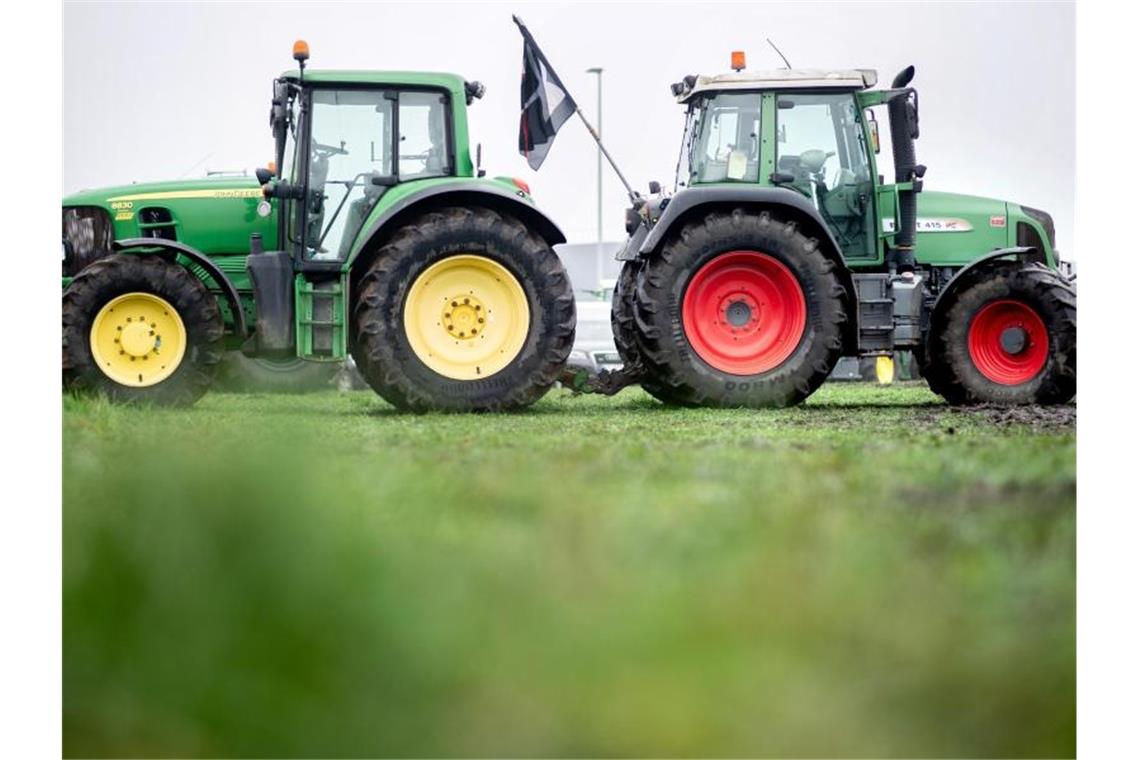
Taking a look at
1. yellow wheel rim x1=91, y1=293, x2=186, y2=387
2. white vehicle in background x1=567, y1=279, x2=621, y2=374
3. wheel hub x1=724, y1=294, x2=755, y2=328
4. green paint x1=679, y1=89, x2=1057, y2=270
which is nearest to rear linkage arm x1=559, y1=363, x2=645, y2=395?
wheel hub x1=724, y1=294, x2=755, y2=328

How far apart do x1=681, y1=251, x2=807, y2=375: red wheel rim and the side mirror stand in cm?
96

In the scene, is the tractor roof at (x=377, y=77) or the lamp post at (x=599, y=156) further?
the tractor roof at (x=377, y=77)

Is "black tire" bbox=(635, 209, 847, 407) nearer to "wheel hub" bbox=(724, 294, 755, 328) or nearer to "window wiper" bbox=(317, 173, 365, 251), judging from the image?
"wheel hub" bbox=(724, 294, 755, 328)

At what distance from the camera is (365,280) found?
7.38 metres

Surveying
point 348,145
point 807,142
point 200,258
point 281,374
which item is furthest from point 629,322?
point 281,374

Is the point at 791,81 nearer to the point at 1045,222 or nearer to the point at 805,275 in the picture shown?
the point at 805,275

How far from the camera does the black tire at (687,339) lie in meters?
7.87

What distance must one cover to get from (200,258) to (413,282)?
1.03m

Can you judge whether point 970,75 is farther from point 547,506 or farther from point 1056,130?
point 547,506

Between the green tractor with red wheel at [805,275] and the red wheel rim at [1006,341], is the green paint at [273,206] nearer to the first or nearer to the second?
the green tractor with red wheel at [805,275]

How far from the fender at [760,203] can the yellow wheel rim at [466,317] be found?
87 centimetres

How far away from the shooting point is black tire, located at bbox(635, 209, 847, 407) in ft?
25.8

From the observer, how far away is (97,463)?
390cm

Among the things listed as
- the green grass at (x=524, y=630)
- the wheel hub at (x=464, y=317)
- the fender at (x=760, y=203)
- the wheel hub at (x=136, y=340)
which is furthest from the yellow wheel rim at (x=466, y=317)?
the green grass at (x=524, y=630)
